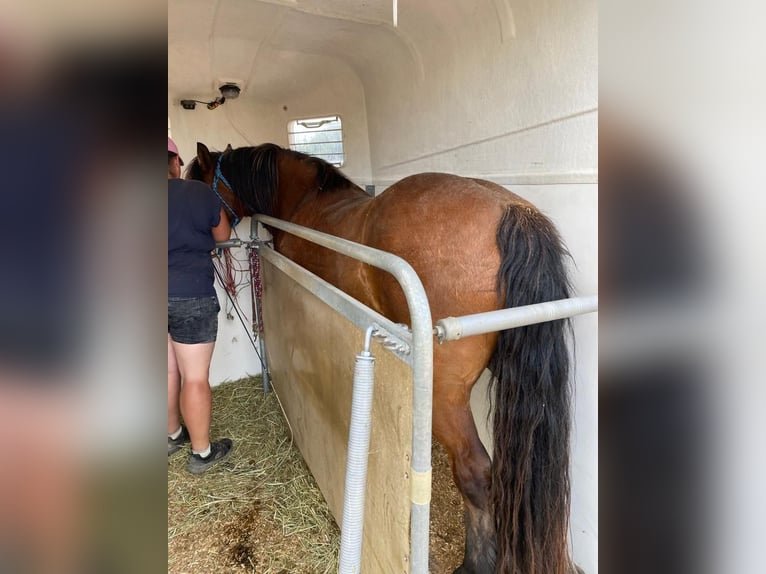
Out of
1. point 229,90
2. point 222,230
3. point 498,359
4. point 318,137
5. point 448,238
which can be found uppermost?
point 229,90

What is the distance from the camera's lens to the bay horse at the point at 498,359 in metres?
1.05

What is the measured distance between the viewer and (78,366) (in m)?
0.27

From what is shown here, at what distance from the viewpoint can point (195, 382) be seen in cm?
168

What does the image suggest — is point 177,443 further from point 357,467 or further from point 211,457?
point 357,467

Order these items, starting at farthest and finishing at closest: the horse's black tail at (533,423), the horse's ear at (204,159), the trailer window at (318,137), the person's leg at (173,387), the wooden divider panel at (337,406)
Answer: the trailer window at (318,137), the horse's ear at (204,159), the person's leg at (173,387), the horse's black tail at (533,423), the wooden divider panel at (337,406)

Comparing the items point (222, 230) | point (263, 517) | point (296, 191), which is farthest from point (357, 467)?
point (296, 191)

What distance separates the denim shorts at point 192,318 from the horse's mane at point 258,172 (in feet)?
2.84

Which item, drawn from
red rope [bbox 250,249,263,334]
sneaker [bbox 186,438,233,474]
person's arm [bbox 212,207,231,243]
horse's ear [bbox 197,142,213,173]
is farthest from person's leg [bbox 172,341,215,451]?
horse's ear [bbox 197,142,213,173]

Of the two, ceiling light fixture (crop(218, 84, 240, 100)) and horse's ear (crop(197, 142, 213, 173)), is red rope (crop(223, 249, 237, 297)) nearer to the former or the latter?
horse's ear (crop(197, 142, 213, 173))

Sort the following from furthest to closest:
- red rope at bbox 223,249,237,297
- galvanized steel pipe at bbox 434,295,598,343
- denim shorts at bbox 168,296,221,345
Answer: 1. red rope at bbox 223,249,237,297
2. denim shorts at bbox 168,296,221,345
3. galvanized steel pipe at bbox 434,295,598,343

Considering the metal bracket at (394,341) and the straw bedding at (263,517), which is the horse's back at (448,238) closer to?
the metal bracket at (394,341)

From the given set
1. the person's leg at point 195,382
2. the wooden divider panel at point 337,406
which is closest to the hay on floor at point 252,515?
the wooden divider panel at point 337,406

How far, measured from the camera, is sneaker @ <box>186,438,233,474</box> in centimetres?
180

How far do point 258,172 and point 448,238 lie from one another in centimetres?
151
